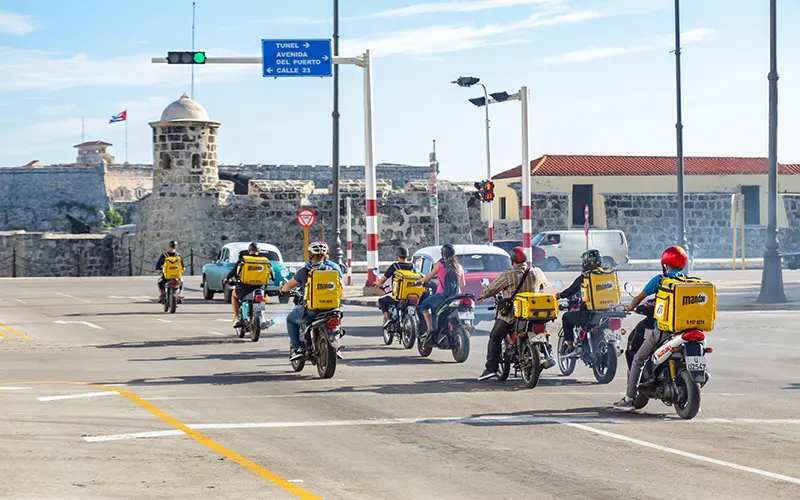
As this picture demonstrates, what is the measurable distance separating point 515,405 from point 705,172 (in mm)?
52425

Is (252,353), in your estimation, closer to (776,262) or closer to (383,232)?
(776,262)

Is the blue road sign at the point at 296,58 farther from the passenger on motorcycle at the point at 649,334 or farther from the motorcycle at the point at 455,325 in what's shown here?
the passenger on motorcycle at the point at 649,334

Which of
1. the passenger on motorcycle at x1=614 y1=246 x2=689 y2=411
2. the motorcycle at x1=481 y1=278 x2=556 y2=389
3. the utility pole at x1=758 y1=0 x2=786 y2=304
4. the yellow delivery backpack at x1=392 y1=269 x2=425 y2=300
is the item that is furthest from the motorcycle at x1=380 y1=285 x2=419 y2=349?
the utility pole at x1=758 y1=0 x2=786 y2=304

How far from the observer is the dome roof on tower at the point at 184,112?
53250 millimetres

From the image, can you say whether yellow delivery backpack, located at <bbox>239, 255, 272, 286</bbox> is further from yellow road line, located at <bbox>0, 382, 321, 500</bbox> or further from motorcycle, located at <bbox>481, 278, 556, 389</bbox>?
yellow road line, located at <bbox>0, 382, 321, 500</bbox>

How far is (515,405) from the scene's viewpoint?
12047mm

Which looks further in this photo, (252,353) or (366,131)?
(366,131)

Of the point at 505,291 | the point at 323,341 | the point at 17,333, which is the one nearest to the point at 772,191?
the point at 505,291

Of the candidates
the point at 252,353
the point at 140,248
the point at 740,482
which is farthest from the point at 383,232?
the point at 740,482

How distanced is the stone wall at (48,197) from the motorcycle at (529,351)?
79038 mm

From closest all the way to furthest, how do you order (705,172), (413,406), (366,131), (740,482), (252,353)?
(740,482)
(413,406)
(252,353)
(366,131)
(705,172)

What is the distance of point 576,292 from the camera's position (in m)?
14.4

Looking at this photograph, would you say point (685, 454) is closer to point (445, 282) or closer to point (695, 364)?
point (695, 364)

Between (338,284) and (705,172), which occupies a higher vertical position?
(705,172)
